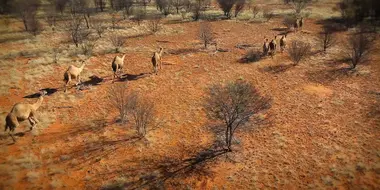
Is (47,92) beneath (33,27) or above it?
beneath

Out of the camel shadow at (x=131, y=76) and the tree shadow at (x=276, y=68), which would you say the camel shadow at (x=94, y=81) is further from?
the tree shadow at (x=276, y=68)

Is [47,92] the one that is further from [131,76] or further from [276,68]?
[276,68]

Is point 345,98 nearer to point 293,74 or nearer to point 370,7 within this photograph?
point 293,74

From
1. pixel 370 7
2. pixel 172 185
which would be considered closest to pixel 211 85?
pixel 172 185

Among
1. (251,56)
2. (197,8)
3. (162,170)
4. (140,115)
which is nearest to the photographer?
(162,170)

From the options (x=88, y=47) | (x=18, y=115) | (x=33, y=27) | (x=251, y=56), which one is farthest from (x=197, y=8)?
(x=18, y=115)

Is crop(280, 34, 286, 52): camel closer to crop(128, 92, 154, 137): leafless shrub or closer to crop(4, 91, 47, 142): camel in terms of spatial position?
crop(128, 92, 154, 137): leafless shrub

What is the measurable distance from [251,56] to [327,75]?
5.78 meters

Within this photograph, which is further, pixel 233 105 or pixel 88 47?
pixel 88 47

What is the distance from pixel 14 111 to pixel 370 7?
3527 centimetres

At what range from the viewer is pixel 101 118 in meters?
13.3

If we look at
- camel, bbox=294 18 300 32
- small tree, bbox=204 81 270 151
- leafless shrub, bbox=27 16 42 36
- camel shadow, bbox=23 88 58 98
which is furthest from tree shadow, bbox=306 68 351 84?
leafless shrub, bbox=27 16 42 36

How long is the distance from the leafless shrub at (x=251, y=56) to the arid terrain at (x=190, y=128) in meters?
0.45

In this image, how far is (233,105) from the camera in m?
11.8
